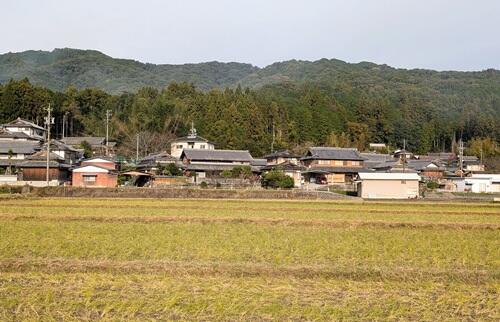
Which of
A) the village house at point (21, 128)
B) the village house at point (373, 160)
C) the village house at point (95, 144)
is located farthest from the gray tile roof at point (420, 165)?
the village house at point (21, 128)

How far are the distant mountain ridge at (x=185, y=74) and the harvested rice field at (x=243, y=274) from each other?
9674cm

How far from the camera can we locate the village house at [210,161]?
165ft

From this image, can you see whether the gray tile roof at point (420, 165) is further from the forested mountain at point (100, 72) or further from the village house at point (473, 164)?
the forested mountain at point (100, 72)

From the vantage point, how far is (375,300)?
7301mm

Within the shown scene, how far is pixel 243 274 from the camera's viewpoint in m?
8.83

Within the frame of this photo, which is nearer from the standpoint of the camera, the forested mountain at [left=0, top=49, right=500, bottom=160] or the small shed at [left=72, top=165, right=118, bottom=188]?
the small shed at [left=72, top=165, right=118, bottom=188]

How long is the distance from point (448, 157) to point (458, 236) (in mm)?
69769

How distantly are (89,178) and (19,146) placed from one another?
13.4 meters

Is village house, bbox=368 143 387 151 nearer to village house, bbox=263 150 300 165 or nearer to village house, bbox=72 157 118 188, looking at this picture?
village house, bbox=263 150 300 165

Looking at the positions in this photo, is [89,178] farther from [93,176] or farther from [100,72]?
[100,72]

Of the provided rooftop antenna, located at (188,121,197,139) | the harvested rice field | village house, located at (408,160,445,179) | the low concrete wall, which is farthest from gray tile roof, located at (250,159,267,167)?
the harvested rice field

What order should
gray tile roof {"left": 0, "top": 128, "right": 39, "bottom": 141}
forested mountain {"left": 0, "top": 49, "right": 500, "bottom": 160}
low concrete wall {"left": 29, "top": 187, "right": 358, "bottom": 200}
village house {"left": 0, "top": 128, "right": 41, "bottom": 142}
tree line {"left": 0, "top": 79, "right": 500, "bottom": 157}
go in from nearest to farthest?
1. low concrete wall {"left": 29, "top": 187, "right": 358, "bottom": 200}
2. village house {"left": 0, "top": 128, "right": 41, "bottom": 142}
3. gray tile roof {"left": 0, "top": 128, "right": 39, "bottom": 141}
4. tree line {"left": 0, "top": 79, "right": 500, "bottom": 157}
5. forested mountain {"left": 0, "top": 49, "right": 500, "bottom": 160}

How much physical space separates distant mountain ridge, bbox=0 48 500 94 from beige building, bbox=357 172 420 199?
7001 centimetres

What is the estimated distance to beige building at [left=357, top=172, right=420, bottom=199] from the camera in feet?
127
